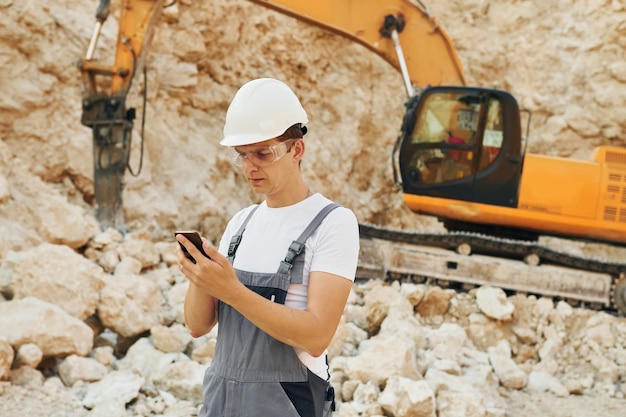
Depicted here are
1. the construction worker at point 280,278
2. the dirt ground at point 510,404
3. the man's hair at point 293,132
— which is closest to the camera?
the construction worker at point 280,278

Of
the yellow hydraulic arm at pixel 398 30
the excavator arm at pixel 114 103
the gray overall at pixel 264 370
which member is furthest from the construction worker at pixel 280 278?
the yellow hydraulic arm at pixel 398 30

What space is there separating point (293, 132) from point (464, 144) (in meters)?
5.59

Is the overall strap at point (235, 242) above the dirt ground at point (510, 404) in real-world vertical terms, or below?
above

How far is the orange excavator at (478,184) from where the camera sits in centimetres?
703

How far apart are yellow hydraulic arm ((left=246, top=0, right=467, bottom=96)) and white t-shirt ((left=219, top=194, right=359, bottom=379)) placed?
19.4ft

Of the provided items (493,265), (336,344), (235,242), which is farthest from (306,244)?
(493,265)

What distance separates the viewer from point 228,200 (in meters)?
9.61

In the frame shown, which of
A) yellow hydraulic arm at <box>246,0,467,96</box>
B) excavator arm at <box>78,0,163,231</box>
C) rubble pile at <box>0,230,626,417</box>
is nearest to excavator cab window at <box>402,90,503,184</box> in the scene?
yellow hydraulic arm at <box>246,0,467,96</box>

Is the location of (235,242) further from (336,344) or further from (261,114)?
(336,344)

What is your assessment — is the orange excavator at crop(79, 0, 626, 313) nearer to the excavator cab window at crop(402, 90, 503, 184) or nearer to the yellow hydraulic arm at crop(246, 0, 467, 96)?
the excavator cab window at crop(402, 90, 503, 184)

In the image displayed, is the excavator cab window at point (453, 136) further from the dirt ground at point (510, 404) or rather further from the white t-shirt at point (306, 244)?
the white t-shirt at point (306, 244)

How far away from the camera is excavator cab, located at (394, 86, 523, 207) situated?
708cm

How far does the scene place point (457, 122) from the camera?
7.16 meters

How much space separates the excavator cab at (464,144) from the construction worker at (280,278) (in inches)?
218
